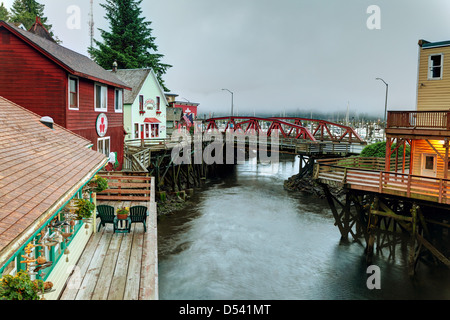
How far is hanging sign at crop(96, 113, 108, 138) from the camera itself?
19.8 metres

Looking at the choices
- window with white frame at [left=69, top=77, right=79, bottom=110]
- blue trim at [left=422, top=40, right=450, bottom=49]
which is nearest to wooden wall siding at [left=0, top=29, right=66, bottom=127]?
window with white frame at [left=69, top=77, right=79, bottom=110]

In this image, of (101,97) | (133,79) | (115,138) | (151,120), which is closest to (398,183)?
(101,97)

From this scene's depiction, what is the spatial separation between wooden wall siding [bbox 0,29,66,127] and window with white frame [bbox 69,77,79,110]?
625 millimetres

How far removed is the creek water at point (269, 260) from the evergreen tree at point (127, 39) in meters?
30.3

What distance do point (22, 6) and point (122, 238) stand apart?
5092cm

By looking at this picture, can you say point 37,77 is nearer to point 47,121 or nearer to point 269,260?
point 47,121

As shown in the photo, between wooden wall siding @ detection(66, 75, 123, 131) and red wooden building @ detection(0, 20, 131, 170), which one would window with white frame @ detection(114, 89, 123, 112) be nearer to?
wooden wall siding @ detection(66, 75, 123, 131)

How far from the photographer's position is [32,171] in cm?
743

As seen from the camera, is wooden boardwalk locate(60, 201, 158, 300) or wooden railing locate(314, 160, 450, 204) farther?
wooden railing locate(314, 160, 450, 204)

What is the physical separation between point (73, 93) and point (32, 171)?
1071cm

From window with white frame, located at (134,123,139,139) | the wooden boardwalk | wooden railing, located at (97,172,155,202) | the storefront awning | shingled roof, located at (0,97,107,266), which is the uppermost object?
the storefront awning

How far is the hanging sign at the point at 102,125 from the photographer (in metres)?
19.8

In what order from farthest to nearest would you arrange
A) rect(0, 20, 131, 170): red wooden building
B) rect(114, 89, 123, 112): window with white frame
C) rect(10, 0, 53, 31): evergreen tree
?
rect(10, 0, 53, 31): evergreen tree → rect(114, 89, 123, 112): window with white frame → rect(0, 20, 131, 170): red wooden building
